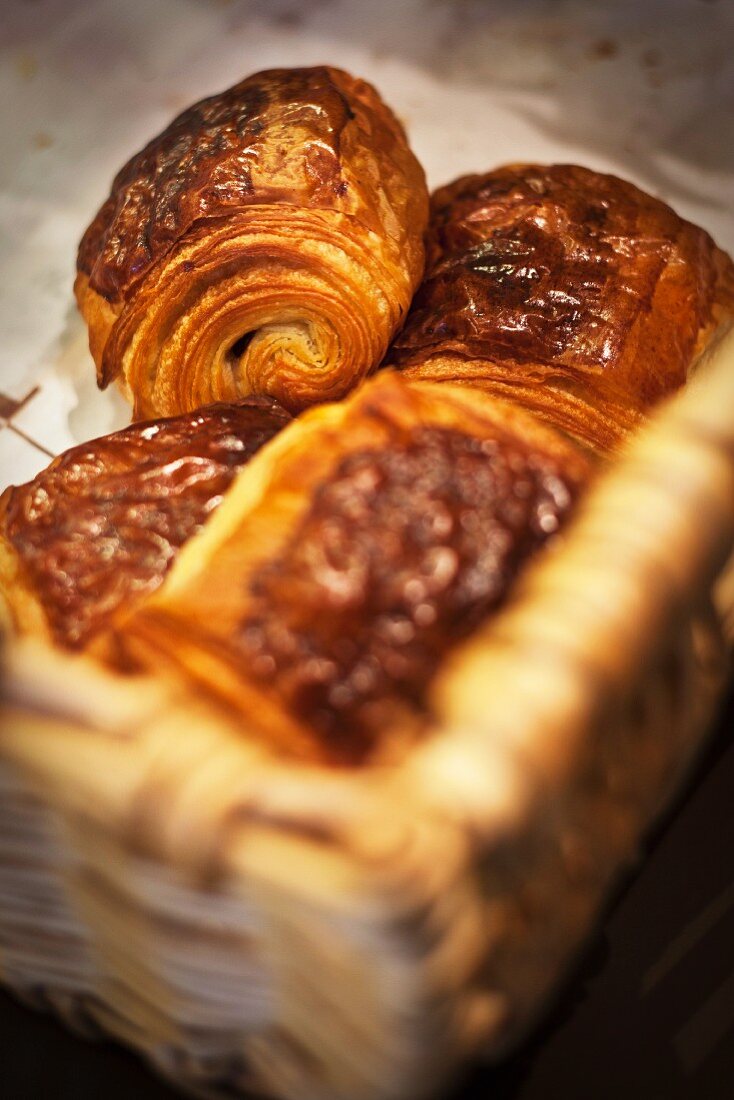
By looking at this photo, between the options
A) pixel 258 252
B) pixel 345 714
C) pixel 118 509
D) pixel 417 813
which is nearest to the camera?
pixel 417 813

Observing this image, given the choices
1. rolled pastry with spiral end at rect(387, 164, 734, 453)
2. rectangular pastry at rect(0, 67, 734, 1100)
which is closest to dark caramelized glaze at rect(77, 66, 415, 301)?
rolled pastry with spiral end at rect(387, 164, 734, 453)

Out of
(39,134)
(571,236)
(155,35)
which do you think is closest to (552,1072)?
(571,236)

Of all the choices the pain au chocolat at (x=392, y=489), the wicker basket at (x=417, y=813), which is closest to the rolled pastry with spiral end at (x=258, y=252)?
the pain au chocolat at (x=392, y=489)

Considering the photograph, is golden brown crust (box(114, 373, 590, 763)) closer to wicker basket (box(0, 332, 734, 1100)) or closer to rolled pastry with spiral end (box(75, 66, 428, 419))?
wicker basket (box(0, 332, 734, 1100))

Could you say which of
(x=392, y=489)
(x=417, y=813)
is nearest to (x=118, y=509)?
(x=392, y=489)

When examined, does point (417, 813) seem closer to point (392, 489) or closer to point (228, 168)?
point (392, 489)

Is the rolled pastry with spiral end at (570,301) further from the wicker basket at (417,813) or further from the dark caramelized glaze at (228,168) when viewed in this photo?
the wicker basket at (417,813)
